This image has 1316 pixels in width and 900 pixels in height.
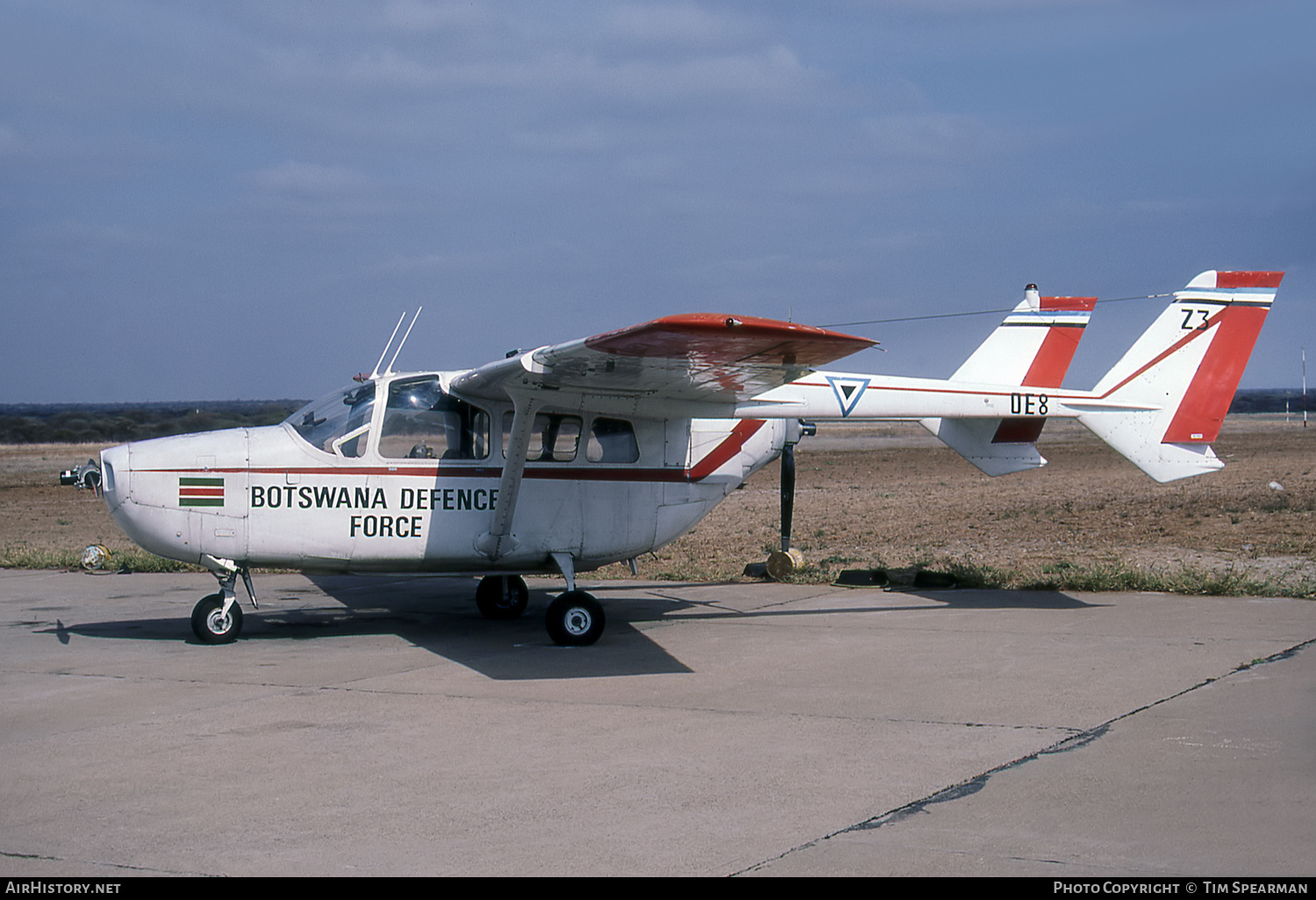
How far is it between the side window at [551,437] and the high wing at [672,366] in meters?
0.28

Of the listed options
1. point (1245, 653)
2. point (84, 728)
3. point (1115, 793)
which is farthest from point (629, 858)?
point (1245, 653)

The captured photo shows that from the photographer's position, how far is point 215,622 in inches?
398

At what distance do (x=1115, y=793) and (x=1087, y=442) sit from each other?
54935 millimetres

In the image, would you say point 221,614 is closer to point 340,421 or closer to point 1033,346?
point 340,421

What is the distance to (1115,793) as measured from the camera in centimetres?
542

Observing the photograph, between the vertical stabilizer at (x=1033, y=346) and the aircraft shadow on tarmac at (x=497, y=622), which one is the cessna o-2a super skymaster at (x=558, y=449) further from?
the vertical stabilizer at (x=1033, y=346)

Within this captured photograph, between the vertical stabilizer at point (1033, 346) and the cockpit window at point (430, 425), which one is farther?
the vertical stabilizer at point (1033, 346)

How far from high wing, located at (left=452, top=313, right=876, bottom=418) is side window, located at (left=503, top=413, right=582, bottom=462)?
0.28m

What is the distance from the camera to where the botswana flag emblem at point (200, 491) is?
32.0 ft

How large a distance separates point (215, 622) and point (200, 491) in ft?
3.86

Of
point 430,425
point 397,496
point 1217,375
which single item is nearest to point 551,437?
point 430,425

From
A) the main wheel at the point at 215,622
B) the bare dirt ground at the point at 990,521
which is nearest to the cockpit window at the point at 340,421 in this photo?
the main wheel at the point at 215,622

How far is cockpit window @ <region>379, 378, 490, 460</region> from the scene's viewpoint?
33.9 feet

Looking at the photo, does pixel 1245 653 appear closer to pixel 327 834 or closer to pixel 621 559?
pixel 621 559
